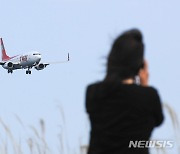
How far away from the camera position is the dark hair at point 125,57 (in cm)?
296

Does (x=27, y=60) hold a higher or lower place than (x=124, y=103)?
lower

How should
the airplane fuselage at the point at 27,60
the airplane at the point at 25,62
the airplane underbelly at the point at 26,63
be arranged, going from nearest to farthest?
the airplane at the point at 25,62, the airplane fuselage at the point at 27,60, the airplane underbelly at the point at 26,63

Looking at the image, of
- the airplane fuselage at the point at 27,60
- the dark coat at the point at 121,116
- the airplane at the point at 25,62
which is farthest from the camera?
the airplane fuselage at the point at 27,60

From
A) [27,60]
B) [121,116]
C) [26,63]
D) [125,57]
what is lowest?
[26,63]

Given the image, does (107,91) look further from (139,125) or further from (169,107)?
(169,107)

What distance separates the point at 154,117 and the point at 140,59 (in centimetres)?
27

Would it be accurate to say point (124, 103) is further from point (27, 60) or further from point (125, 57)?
point (27, 60)

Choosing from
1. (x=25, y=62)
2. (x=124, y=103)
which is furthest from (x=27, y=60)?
(x=124, y=103)

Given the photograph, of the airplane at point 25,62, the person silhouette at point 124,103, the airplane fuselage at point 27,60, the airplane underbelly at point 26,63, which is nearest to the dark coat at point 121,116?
the person silhouette at point 124,103

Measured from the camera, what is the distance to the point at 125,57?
117 inches

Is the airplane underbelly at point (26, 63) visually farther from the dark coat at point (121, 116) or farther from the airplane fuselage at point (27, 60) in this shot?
the dark coat at point (121, 116)

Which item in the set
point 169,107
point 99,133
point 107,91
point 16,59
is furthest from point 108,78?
point 16,59

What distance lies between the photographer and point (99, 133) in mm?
2994

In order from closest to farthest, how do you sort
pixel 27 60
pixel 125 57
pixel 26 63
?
1. pixel 125 57
2. pixel 26 63
3. pixel 27 60
